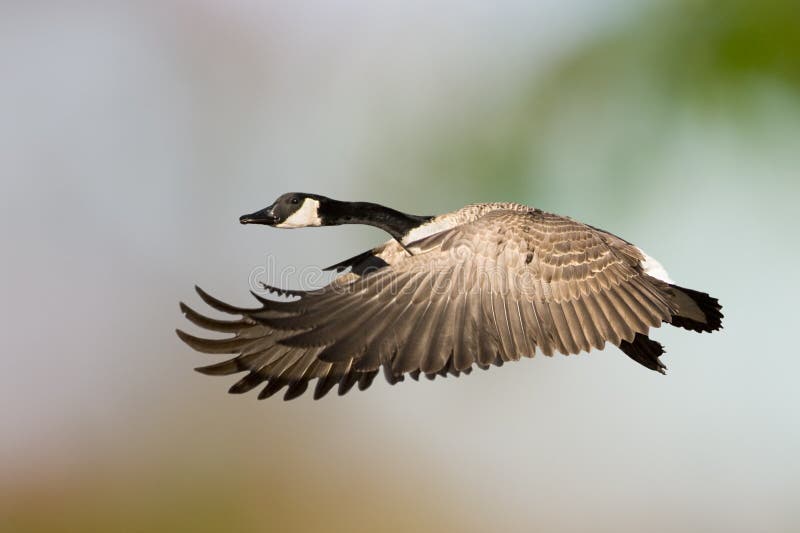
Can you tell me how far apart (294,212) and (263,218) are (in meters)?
0.12

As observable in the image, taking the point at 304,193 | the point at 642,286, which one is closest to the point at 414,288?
the point at 304,193

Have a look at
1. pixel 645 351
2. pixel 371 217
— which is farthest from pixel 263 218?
pixel 645 351

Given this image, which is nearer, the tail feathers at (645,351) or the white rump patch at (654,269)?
the tail feathers at (645,351)

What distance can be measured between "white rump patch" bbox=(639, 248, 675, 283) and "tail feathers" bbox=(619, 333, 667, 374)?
240mm

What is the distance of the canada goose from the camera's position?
252cm

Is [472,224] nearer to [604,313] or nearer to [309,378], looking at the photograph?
[604,313]

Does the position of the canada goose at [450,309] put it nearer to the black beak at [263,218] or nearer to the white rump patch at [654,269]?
the black beak at [263,218]

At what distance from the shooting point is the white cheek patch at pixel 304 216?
3086 mm

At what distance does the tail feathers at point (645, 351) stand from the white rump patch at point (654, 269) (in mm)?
240

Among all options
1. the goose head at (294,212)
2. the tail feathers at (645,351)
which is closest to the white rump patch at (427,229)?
the goose head at (294,212)

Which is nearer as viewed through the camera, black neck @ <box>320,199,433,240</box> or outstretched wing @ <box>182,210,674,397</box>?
outstretched wing @ <box>182,210,674,397</box>

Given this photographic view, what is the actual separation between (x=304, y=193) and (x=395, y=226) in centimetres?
36

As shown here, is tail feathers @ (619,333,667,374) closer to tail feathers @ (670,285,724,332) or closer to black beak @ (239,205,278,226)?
tail feathers @ (670,285,724,332)

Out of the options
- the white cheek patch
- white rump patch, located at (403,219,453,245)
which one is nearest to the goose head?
the white cheek patch
